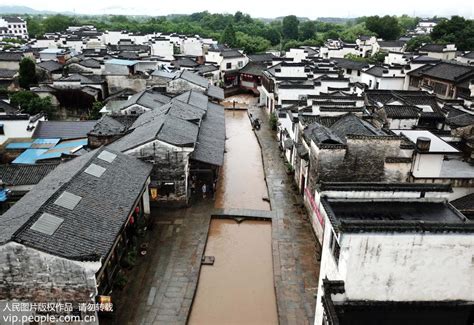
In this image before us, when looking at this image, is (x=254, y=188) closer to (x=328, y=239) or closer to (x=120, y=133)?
(x=120, y=133)

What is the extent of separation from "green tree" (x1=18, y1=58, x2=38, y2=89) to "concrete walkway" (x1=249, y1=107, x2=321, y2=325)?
37.2 m

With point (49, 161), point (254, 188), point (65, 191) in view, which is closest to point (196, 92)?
point (254, 188)

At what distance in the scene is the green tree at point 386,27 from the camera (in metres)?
104

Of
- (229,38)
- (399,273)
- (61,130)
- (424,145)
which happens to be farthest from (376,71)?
(229,38)

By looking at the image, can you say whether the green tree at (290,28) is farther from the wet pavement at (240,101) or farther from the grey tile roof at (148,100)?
the grey tile roof at (148,100)

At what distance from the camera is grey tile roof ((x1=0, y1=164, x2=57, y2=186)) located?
23547 mm

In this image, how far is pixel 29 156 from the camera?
28.5m

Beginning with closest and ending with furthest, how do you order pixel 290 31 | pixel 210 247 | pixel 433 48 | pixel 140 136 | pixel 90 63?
pixel 210 247 → pixel 140 136 → pixel 90 63 → pixel 433 48 → pixel 290 31

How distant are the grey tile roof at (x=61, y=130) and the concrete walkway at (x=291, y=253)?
55.4ft

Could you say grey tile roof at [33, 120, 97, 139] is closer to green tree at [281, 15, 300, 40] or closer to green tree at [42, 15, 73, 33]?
green tree at [281, 15, 300, 40]

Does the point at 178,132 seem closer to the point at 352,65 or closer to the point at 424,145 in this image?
the point at 424,145

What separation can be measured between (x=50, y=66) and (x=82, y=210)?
4688cm

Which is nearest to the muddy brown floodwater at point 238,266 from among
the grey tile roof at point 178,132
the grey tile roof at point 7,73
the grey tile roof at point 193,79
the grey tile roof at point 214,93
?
the grey tile roof at point 178,132

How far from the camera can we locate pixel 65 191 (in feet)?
59.9
